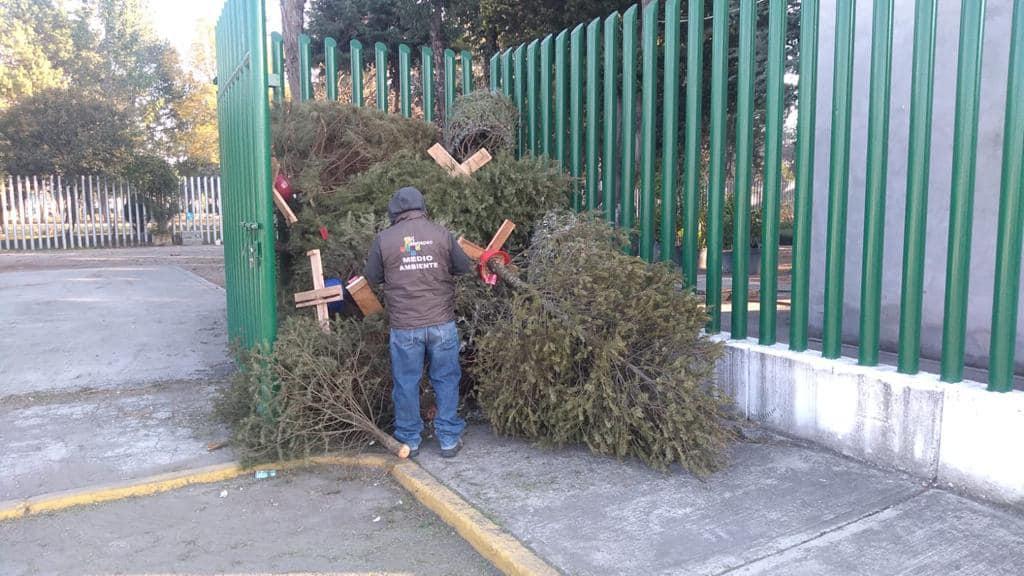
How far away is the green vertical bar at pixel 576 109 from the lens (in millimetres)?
6324

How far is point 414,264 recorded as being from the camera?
182 inches

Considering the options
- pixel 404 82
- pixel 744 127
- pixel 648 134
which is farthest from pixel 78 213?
pixel 744 127

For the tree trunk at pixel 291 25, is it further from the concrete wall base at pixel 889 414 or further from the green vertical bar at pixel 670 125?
the concrete wall base at pixel 889 414

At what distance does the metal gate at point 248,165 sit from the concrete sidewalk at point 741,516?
5.42ft

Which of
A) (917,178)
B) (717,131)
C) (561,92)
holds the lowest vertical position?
(917,178)

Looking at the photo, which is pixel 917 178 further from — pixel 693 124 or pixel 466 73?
pixel 466 73

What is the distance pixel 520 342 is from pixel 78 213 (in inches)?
874

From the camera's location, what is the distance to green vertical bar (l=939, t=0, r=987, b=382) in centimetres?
388

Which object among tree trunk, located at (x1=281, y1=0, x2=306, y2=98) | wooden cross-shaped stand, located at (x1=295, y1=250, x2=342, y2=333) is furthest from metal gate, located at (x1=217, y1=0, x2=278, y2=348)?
tree trunk, located at (x1=281, y1=0, x2=306, y2=98)

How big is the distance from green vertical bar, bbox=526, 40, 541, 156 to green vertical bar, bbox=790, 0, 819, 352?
2605 millimetres

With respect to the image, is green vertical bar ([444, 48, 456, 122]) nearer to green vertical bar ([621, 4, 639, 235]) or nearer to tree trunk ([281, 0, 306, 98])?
green vertical bar ([621, 4, 639, 235])

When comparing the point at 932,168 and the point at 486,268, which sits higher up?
the point at 932,168

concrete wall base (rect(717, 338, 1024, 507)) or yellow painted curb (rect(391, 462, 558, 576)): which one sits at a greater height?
concrete wall base (rect(717, 338, 1024, 507))

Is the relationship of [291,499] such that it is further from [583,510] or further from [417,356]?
[583,510]
